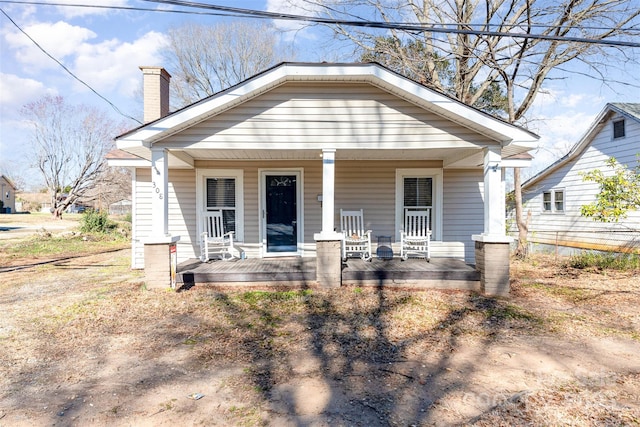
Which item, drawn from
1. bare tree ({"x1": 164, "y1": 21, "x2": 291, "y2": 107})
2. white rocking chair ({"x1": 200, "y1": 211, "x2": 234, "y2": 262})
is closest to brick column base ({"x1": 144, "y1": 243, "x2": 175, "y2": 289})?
white rocking chair ({"x1": 200, "y1": 211, "x2": 234, "y2": 262})

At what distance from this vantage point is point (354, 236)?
735 centimetres

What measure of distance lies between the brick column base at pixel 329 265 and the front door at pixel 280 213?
6.69 ft

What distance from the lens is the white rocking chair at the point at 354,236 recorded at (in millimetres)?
7223

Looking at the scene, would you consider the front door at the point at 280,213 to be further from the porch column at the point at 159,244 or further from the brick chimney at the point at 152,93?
the brick chimney at the point at 152,93

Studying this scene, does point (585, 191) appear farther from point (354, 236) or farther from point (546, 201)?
point (354, 236)

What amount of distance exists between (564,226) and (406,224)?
26.8ft

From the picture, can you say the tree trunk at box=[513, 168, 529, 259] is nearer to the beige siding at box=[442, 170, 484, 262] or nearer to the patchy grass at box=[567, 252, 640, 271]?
the patchy grass at box=[567, 252, 640, 271]

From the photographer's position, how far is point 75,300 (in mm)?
5684

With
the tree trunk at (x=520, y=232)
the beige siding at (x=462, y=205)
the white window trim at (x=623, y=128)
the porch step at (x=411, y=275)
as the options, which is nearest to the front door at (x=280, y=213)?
the porch step at (x=411, y=275)

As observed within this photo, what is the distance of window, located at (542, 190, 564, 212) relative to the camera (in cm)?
1278

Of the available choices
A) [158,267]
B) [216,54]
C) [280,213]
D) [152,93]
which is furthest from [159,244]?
[216,54]

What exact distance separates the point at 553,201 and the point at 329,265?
443 inches

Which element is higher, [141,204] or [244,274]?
[141,204]

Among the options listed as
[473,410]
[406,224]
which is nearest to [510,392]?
[473,410]
